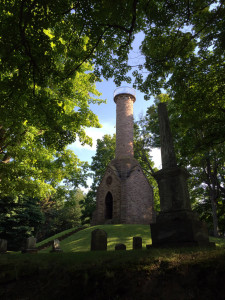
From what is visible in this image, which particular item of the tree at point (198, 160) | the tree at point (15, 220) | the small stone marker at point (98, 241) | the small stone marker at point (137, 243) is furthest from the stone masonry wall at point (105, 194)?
the small stone marker at point (98, 241)

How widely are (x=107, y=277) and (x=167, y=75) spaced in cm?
753

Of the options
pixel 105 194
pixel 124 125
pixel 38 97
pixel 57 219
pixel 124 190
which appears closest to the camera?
pixel 38 97

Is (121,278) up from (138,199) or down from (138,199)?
down

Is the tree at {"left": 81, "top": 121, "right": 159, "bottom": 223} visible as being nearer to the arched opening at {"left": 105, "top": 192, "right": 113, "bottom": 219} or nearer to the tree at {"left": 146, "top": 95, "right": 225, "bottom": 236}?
the tree at {"left": 146, "top": 95, "right": 225, "bottom": 236}

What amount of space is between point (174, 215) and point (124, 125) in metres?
17.2

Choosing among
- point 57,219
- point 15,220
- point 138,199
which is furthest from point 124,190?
point 57,219

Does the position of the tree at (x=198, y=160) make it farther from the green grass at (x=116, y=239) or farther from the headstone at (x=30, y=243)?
the headstone at (x=30, y=243)

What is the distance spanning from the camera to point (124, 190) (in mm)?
19156

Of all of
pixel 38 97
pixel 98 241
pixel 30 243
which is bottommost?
pixel 30 243

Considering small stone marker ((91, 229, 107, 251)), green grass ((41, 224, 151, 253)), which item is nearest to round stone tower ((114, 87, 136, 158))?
green grass ((41, 224, 151, 253))

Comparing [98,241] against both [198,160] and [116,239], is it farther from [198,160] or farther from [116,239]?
[198,160]

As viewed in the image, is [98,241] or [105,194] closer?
[98,241]

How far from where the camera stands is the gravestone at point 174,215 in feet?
18.7

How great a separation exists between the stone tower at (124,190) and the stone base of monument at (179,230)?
12.5m
